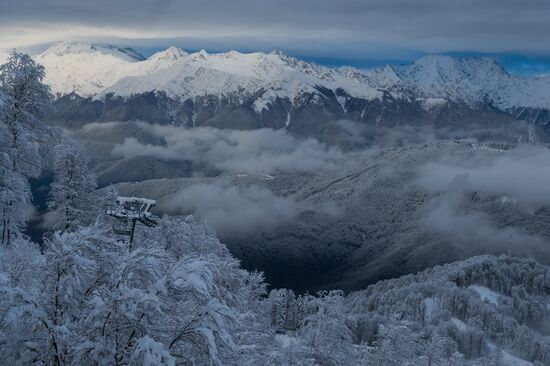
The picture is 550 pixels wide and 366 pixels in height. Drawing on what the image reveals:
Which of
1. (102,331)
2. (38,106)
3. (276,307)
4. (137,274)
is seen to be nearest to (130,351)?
(102,331)

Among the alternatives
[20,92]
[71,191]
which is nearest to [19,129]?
[20,92]

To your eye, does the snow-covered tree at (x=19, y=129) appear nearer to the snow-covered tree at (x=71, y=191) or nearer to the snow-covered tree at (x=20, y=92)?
the snow-covered tree at (x=20, y=92)

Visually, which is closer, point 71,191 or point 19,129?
point 19,129

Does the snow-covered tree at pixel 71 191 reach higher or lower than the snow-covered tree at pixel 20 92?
lower

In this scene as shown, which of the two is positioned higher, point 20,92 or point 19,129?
point 20,92

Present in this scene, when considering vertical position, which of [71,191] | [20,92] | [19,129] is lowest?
[71,191]

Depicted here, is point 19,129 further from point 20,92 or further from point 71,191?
point 71,191

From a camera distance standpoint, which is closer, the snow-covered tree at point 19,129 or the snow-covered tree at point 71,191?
the snow-covered tree at point 19,129

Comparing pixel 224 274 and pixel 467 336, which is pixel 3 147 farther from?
pixel 467 336

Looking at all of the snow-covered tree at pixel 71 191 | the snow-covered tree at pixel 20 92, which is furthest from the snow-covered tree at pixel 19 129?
the snow-covered tree at pixel 71 191
